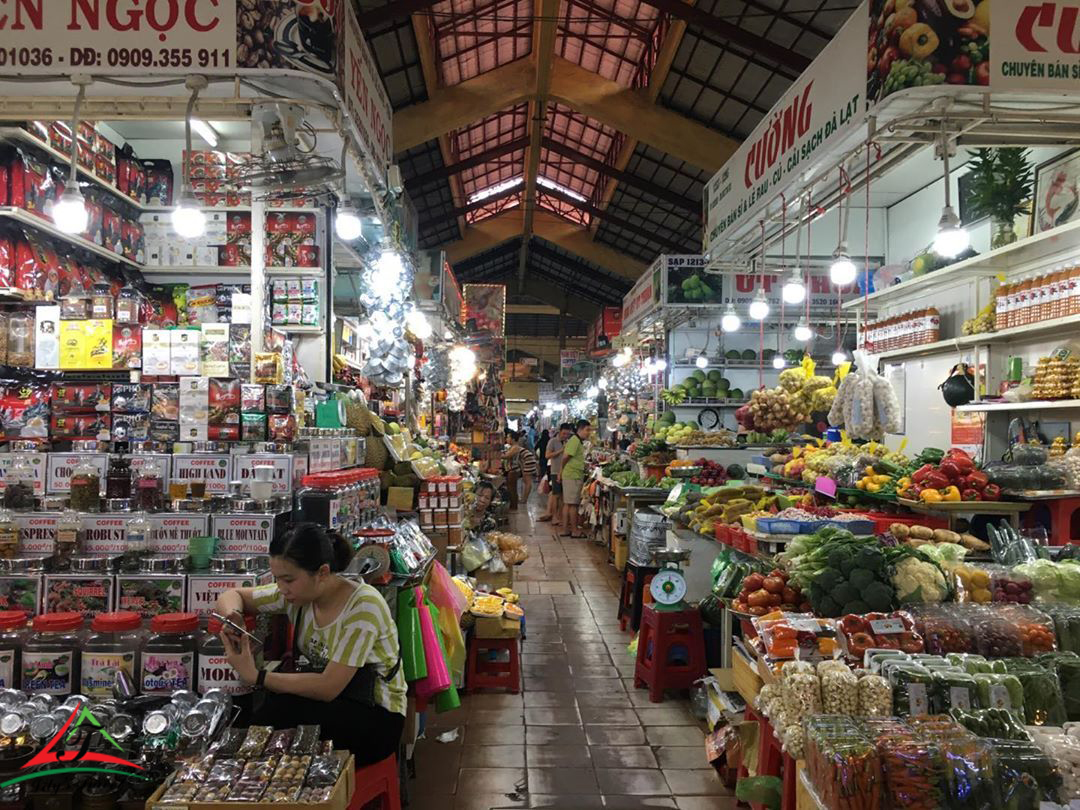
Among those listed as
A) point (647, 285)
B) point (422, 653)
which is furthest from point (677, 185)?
point (422, 653)

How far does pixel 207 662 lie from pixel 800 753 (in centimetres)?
197

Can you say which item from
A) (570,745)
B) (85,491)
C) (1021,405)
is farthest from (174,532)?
(1021,405)

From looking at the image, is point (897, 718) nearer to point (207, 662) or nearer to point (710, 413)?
point (207, 662)

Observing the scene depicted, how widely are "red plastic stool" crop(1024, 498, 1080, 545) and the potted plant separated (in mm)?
2024

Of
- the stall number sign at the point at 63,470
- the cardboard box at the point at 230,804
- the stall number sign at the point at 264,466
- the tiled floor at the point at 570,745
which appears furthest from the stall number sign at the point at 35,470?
the tiled floor at the point at 570,745

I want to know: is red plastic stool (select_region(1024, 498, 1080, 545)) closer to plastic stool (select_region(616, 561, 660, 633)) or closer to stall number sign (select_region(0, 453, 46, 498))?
plastic stool (select_region(616, 561, 660, 633))

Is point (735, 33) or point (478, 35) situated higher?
point (478, 35)

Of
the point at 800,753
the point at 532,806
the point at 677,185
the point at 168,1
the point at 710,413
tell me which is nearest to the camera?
the point at 800,753

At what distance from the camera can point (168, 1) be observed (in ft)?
10.4

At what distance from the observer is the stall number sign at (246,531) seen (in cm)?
303

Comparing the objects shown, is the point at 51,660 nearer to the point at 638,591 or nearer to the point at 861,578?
the point at 861,578

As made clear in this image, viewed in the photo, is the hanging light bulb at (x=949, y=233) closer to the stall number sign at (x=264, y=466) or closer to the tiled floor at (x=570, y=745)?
the tiled floor at (x=570, y=745)

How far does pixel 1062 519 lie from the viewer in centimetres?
419

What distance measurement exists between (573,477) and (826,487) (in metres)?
7.48
